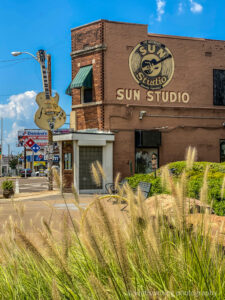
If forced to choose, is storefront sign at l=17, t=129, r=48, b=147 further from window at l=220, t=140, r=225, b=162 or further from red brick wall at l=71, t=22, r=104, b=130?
window at l=220, t=140, r=225, b=162

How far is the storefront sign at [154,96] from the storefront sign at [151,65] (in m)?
0.41

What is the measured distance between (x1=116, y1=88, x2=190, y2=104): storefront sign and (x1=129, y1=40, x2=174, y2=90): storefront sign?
41 centimetres

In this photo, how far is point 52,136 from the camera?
20.8 m

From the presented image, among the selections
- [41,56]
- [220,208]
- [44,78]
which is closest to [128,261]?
[220,208]

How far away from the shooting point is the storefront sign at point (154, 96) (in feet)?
65.8

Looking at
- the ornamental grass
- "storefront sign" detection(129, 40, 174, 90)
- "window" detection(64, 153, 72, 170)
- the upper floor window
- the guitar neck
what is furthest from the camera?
"storefront sign" detection(129, 40, 174, 90)

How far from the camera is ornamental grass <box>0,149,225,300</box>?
1931mm

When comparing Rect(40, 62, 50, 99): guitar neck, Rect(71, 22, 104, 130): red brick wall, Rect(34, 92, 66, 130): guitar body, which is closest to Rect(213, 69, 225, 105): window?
Rect(71, 22, 104, 130): red brick wall

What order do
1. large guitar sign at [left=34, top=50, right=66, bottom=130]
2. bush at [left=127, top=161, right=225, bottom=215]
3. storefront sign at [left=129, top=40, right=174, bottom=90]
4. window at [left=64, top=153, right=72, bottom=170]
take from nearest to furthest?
bush at [left=127, top=161, right=225, bottom=215], window at [left=64, top=153, right=72, bottom=170], storefront sign at [left=129, top=40, right=174, bottom=90], large guitar sign at [left=34, top=50, right=66, bottom=130]

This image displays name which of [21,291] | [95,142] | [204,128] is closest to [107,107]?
[95,142]

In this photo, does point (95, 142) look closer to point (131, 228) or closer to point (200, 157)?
point (200, 157)

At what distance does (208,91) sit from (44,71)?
9782 mm

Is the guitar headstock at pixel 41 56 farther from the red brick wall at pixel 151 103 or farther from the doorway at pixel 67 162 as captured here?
the doorway at pixel 67 162

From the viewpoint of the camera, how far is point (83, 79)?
1994 centimetres
